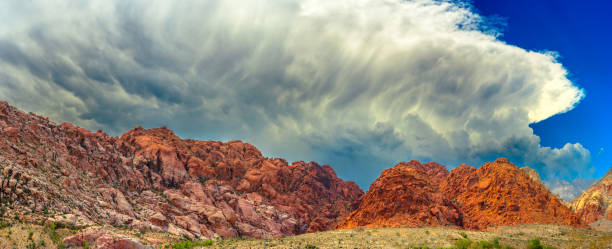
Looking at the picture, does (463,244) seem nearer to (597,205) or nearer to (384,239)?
(384,239)

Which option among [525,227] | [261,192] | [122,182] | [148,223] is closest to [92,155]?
[122,182]

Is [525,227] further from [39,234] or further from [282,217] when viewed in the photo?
[39,234]

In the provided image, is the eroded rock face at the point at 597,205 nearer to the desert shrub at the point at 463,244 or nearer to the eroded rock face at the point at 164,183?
the eroded rock face at the point at 164,183

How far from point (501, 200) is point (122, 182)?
333 ft

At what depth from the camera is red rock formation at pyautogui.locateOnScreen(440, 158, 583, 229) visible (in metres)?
76.2

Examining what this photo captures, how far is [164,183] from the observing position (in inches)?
4117

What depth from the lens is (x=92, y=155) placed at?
85125 mm

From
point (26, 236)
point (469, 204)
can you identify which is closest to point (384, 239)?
point (469, 204)

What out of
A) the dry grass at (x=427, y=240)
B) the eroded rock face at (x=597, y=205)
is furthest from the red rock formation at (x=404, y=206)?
the eroded rock face at (x=597, y=205)

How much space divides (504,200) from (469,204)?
893 centimetres

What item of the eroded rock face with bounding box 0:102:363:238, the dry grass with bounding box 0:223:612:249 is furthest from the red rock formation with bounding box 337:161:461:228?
the eroded rock face with bounding box 0:102:363:238

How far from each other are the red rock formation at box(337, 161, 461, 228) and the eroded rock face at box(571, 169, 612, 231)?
66.8m

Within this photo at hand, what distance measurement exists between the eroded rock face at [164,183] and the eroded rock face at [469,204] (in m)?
39.9

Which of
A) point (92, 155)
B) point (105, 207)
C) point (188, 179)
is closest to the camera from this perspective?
point (105, 207)
